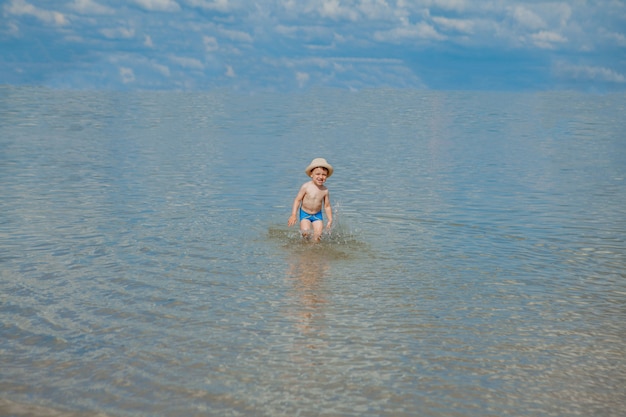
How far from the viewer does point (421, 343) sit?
7.48 meters

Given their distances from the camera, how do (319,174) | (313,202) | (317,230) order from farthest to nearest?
1. (313,202)
2. (317,230)
3. (319,174)

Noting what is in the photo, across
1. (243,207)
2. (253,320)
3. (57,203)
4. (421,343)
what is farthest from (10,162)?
(421,343)

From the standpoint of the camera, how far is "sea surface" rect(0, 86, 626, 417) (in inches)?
246

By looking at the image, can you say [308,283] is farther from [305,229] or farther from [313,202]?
[313,202]

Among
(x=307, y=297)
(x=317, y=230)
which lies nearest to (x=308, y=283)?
(x=307, y=297)

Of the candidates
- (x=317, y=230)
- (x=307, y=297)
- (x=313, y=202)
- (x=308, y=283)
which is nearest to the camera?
(x=307, y=297)

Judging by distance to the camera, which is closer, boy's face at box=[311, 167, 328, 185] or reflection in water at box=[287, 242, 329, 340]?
reflection in water at box=[287, 242, 329, 340]

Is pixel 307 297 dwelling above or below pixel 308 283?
below

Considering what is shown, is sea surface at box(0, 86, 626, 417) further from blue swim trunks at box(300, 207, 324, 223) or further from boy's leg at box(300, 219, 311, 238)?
blue swim trunks at box(300, 207, 324, 223)

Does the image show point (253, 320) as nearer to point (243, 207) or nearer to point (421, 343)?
point (421, 343)

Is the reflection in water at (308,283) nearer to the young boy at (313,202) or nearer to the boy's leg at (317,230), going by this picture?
the boy's leg at (317,230)

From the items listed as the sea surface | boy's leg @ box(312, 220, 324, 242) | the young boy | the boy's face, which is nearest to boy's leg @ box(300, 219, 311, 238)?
the young boy

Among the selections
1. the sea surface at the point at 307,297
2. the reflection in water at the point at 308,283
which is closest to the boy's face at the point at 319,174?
the sea surface at the point at 307,297

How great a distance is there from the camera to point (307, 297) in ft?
29.7
